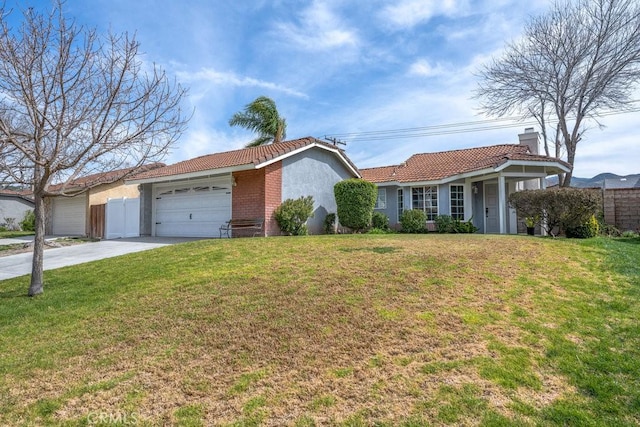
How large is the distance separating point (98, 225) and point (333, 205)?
11923 mm

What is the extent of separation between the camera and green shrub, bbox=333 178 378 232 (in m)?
15.8

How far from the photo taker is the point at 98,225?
62.3 ft

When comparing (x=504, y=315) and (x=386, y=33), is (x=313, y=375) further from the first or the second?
(x=386, y=33)

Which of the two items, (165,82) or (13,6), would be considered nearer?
(13,6)

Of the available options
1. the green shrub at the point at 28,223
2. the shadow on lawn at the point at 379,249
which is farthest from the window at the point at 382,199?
the green shrub at the point at 28,223

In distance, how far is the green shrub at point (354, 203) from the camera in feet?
52.0

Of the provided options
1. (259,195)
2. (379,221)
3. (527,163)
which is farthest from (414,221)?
(259,195)

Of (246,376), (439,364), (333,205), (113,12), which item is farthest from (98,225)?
(439,364)

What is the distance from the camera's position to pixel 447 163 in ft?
65.2

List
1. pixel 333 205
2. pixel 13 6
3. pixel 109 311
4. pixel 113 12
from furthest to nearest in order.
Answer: pixel 333 205 < pixel 113 12 < pixel 13 6 < pixel 109 311

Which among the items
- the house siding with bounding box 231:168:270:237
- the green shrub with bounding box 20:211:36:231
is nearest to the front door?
the house siding with bounding box 231:168:270:237

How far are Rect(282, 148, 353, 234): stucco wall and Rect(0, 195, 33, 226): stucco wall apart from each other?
26.1 m

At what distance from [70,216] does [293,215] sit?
16.2 meters

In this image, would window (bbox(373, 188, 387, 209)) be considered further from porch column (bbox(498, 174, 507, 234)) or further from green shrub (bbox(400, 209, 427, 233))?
porch column (bbox(498, 174, 507, 234))
